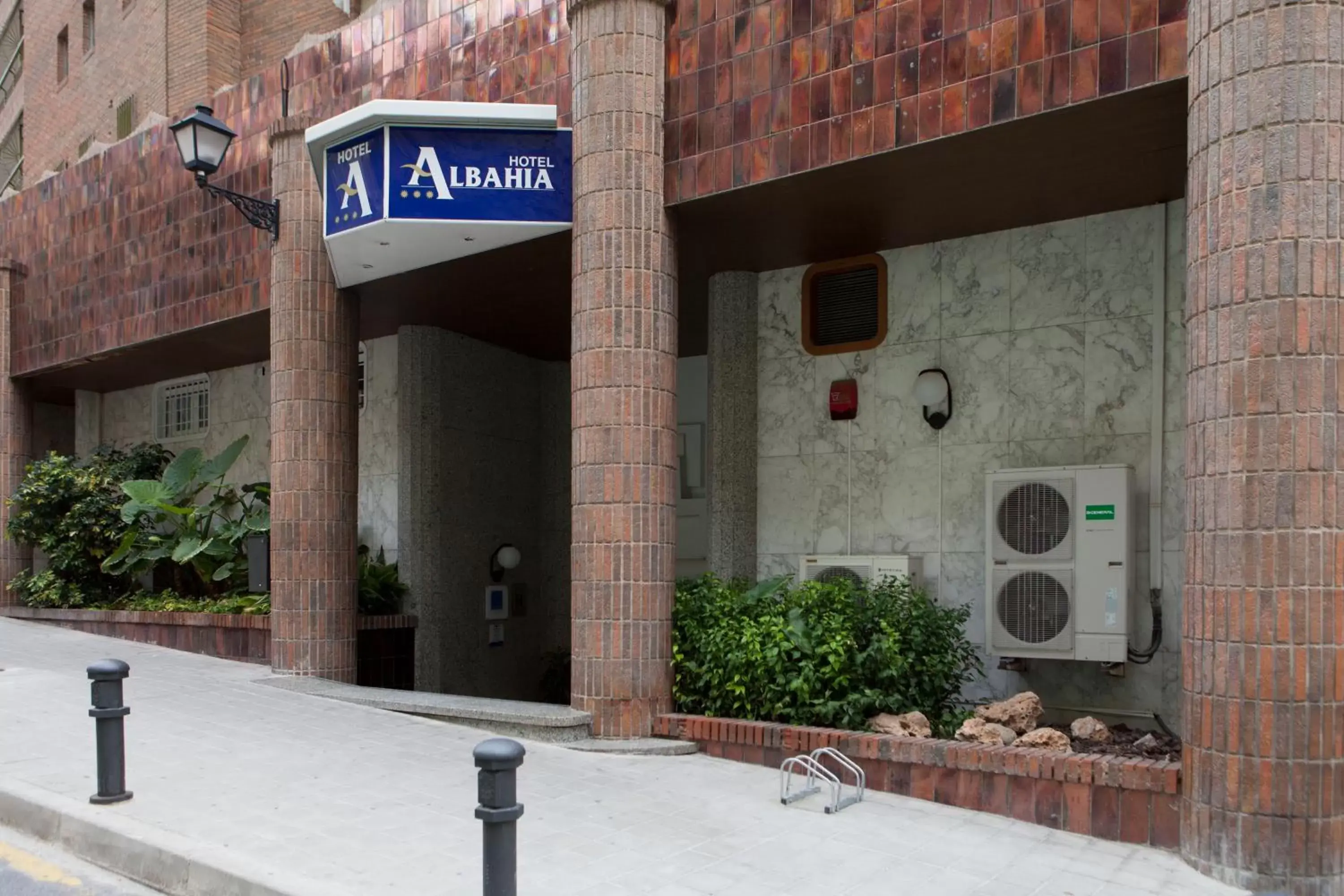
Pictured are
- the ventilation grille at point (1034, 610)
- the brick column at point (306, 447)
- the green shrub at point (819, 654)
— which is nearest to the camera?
the green shrub at point (819, 654)

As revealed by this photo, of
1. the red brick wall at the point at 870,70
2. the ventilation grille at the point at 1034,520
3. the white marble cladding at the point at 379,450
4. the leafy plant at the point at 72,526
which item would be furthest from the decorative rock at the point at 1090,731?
the leafy plant at the point at 72,526

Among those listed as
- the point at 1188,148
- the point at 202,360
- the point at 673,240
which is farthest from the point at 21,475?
the point at 1188,148

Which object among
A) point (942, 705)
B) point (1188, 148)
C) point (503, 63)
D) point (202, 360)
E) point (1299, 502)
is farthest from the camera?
point (202, 360)

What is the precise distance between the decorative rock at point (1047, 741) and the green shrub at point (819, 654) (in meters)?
0.78

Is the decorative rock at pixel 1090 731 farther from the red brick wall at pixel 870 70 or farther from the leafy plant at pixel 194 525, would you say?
the leafy plant at pixel 194 525

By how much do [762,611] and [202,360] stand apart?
9.56 m

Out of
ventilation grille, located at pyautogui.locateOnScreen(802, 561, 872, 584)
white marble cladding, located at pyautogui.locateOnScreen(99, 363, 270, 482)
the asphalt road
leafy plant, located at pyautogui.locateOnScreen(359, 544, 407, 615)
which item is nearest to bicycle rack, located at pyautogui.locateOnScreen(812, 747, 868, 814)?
ventilation grille, located at pyautogui.locateOnScreen(802, 561, 872, 584)

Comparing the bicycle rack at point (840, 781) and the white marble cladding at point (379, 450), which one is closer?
the bicycle rack at point (840, 781)

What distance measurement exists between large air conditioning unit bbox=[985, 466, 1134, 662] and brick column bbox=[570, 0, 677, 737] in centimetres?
242

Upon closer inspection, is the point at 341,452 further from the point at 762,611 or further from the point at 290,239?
the point at 762,611

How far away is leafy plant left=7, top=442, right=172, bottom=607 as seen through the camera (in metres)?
13.8

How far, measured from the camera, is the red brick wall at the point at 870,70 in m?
6.30

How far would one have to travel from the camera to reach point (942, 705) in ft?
26.0

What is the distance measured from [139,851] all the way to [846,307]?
679cm
